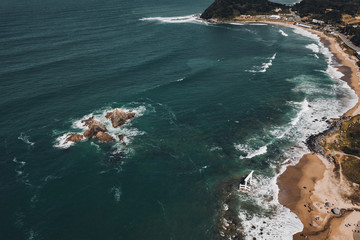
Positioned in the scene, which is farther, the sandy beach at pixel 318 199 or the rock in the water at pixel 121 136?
the rock in the water at pixel 121 136

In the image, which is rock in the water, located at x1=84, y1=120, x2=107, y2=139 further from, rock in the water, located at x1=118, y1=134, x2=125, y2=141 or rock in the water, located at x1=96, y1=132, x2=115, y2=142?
rock in the water, located at x1=118, y1=134, x2=125, y2=141

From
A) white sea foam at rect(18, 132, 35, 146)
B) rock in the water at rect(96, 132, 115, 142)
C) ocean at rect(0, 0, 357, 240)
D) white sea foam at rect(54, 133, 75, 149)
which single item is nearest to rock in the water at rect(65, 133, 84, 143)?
white sea foam at rect(54, 133, 75, 149)

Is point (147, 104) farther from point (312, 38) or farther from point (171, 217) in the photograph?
point (312, 38)

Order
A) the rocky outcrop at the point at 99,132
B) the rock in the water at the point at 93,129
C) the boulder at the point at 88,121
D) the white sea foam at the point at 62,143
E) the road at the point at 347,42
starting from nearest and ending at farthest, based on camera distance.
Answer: the white sea foam at the point at 62,143 → the rocky outcrop at the point at 99,132 → the rock in the water at the point at 93,129 → the boulder at the point at 88,121 → the road at the point at 347,42

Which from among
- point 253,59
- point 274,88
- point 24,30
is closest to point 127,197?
point 274,88

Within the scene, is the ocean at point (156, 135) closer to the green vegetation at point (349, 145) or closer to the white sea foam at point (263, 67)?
the white sea foam at point (263, 67)

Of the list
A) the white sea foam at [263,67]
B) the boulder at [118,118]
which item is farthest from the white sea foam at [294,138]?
the boulder at [118,118]

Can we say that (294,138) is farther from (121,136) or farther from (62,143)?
(62,143)
